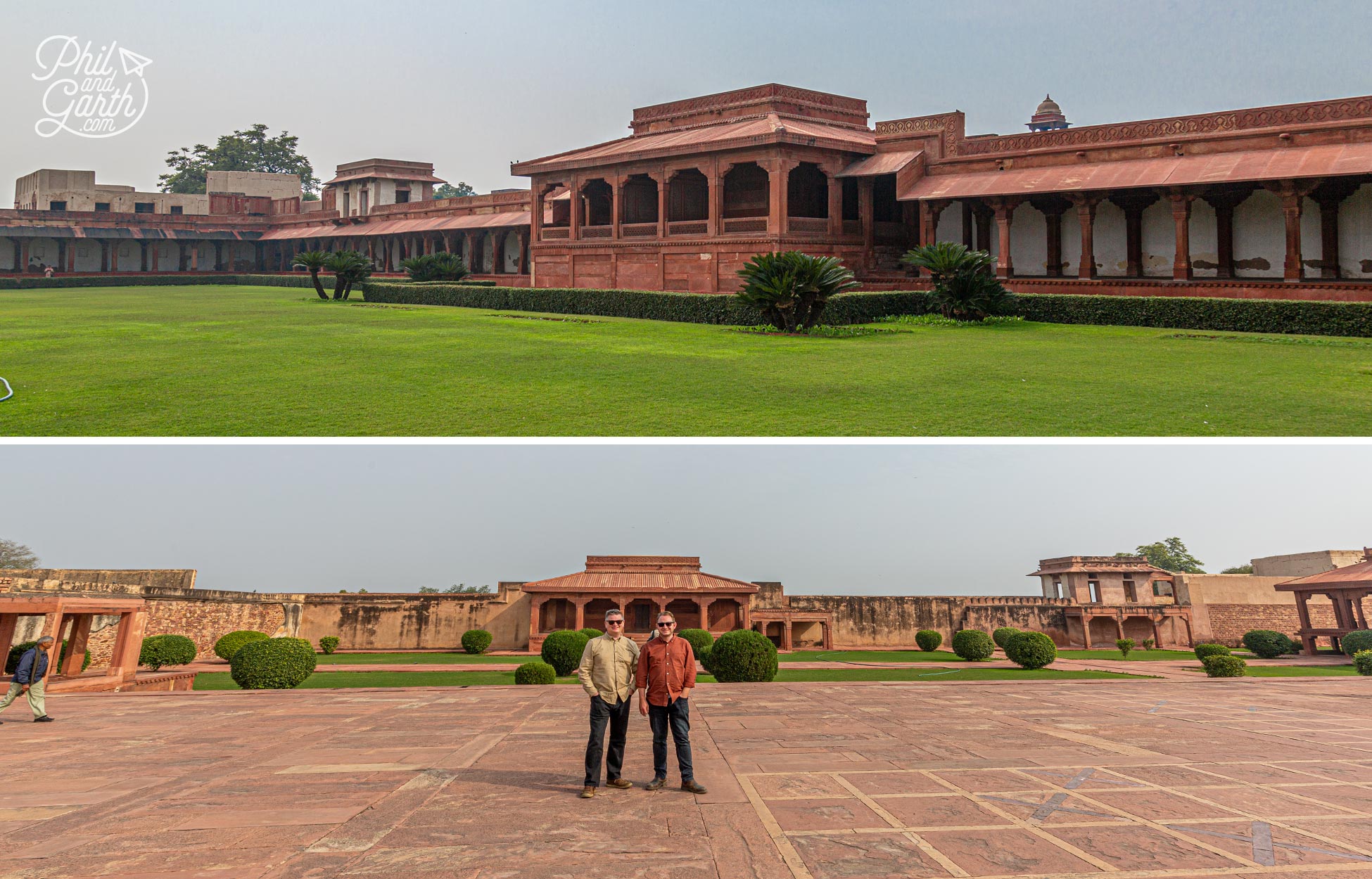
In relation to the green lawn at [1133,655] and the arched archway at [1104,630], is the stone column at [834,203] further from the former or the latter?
the arched archway at [1104,630]

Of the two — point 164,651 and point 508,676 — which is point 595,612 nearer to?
point 508,676

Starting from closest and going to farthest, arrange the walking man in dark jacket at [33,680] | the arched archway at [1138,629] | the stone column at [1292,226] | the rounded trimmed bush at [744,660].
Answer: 1. the walking man in dark jacket at [33,680]
2. the rounded trimmed bush at [744,660]
3. the stone column at [1292,226]
4. the arched archway at [1138,629]

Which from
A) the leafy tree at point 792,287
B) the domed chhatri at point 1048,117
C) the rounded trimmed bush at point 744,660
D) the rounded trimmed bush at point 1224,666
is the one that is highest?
the domed chhatri at point 1048,117

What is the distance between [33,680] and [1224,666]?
57.1 feet

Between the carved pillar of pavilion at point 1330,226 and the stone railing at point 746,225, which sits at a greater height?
the stone railing at point 746,225

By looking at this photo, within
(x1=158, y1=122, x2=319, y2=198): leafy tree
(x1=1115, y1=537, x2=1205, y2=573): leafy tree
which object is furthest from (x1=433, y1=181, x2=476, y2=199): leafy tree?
(x1=1115, y1=537, x2=1205, y2=573): leafy tree

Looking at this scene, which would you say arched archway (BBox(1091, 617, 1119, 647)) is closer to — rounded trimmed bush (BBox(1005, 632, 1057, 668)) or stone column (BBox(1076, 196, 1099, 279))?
stone column (BBox(1076, 196, 1099, 279))

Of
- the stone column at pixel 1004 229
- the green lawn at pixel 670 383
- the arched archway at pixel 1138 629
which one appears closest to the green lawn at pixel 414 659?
the green lawn at pixel 670 383

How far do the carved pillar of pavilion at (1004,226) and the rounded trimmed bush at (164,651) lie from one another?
21806 millimetres

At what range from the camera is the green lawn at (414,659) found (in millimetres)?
22970

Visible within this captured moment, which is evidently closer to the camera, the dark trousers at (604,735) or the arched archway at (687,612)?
the dark trousers at (604,735)

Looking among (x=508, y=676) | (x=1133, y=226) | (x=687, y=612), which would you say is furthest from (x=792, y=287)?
(x=687, y=612)

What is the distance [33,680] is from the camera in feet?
33.2

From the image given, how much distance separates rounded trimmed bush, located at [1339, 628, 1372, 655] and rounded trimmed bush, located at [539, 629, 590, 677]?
16854mm
